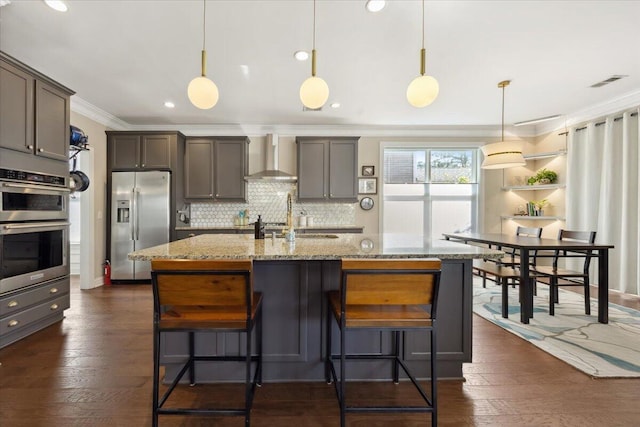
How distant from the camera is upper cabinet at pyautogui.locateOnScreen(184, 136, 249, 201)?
16.5ft

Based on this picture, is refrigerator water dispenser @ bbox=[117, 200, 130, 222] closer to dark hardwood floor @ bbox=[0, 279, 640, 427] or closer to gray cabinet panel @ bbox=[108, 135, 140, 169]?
gray cabinet panel @ bbox=[108, 135, 140, 169]

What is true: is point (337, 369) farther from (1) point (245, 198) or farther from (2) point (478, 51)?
(1) point (245, 198)

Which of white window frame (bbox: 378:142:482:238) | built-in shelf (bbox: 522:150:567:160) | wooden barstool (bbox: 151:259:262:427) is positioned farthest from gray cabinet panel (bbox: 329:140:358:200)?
wooden barstool (bbox: 151:259:262:427)

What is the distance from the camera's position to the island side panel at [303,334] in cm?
193

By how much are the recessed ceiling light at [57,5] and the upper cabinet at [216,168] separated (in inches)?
109

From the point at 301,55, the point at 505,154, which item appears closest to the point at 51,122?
the point at 301,55

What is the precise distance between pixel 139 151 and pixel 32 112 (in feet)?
6.74

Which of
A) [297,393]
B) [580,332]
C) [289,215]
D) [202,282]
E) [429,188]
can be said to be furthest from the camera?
[429,188]

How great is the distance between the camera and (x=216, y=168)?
16.6 feet

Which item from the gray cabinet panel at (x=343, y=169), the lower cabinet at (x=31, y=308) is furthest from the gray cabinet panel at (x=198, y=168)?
the lower cabinet at (x=31, y=308)

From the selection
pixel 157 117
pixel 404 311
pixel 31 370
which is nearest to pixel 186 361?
pixel 31 370

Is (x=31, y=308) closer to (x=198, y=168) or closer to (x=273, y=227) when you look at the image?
(x=198, y=168)

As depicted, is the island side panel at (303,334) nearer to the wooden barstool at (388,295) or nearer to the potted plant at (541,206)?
the wooden barstool at (388,295)

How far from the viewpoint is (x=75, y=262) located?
523 centimetres
